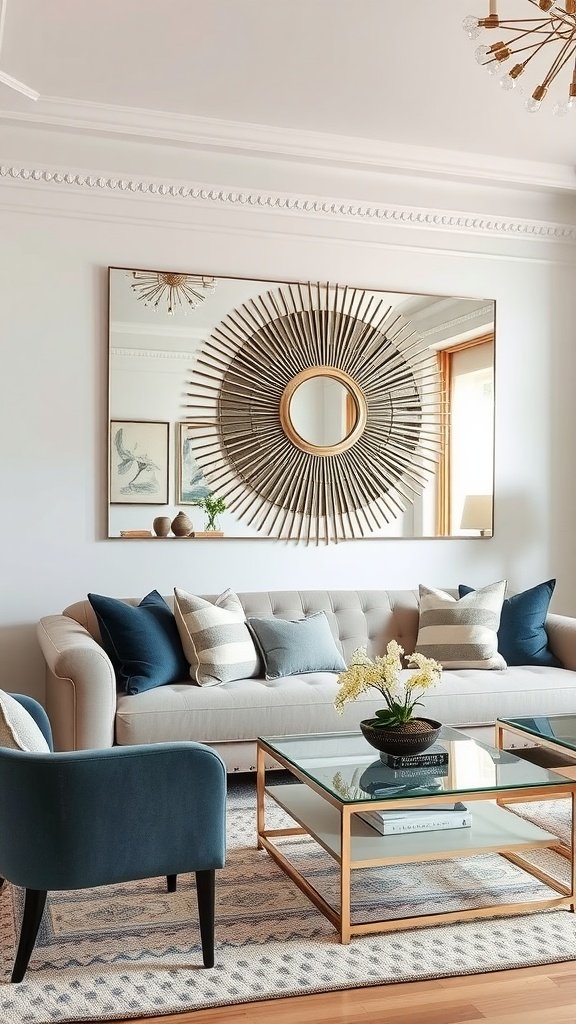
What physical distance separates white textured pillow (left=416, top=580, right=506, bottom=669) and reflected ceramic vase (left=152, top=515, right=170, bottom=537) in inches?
49.3

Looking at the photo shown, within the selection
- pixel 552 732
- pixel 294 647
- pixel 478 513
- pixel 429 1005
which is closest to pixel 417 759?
pixel 552 732

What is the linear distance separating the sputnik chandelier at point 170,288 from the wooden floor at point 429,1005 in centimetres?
318

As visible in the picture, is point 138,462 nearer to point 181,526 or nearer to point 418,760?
point 181,526

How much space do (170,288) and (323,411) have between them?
0.96 m

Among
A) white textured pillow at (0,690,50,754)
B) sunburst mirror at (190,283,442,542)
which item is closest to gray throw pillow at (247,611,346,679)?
sunburst mirror at (190,283,442,542)

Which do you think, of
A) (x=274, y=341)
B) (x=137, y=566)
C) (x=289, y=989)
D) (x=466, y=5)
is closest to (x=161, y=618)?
(x=137, y=566)

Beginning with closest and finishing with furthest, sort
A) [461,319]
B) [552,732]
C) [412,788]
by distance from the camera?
1. [412,788]
2. [552,732]
3. [461,319]

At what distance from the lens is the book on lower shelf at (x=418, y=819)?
8.89 ft

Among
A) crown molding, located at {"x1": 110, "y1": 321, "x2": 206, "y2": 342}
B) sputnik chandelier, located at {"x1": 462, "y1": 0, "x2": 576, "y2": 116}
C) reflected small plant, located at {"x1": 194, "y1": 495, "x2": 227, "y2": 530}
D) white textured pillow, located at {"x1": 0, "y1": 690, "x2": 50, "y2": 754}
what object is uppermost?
sputnik chandelier, located at {"x1": 462, "y1": 0, "x2": 576, "y2": 116}

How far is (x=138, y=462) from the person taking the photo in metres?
4.48

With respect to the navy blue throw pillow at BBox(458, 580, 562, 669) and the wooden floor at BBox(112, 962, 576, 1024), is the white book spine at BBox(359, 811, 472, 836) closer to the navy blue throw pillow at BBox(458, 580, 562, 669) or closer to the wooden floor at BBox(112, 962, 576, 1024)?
the wooden floor at BBox(112, 962, 576, 1024)

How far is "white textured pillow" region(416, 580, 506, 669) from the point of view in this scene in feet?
14.0

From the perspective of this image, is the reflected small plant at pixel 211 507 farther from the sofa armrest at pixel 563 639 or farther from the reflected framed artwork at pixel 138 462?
the sofa armrest at pixel 563 639

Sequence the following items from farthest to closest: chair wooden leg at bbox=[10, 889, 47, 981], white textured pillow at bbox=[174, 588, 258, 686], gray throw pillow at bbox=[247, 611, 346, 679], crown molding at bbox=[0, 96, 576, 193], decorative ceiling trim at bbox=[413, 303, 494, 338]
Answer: decorative ceiling trim at bbox=[413, 303, 494, 338]
crown molding at bbox=[0, 96, 576, 193]
gray throw pillow at bbox=[247, 611, 346, 679]
white textured pillow at bbox=[174, 588, 258, 686]
chair wooden leg at bbox=[10, 889, 47, 981]
